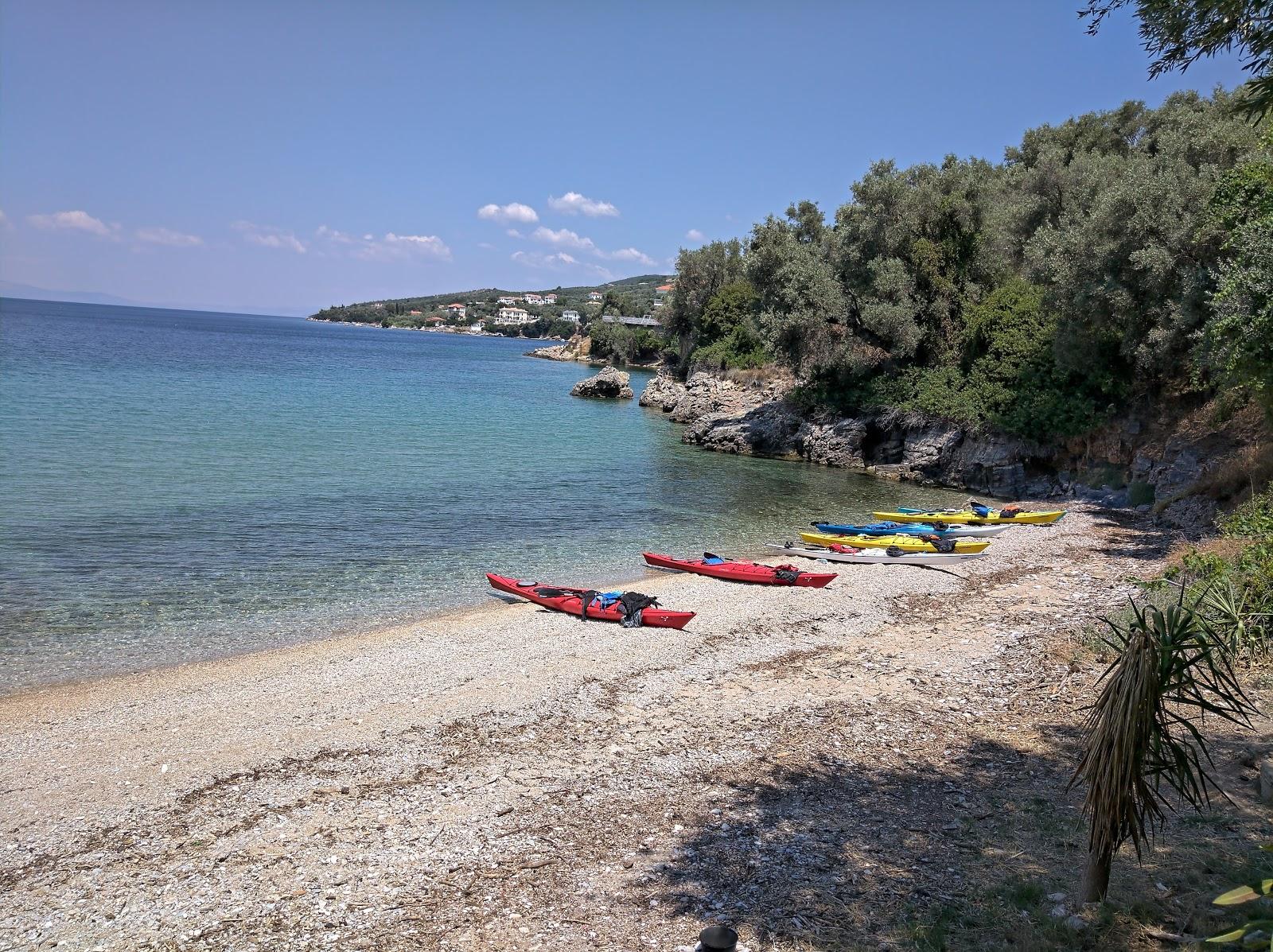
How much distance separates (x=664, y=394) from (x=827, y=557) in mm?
42744

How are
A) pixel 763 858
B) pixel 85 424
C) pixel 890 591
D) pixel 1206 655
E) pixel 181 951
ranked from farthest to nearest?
1. pixel 85 424
2. pixel 890 591
3. pixel 763 858
4. pixel 181 951
5. pixel 1206 655

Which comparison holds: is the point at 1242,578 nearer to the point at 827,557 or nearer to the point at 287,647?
the point at 827,557

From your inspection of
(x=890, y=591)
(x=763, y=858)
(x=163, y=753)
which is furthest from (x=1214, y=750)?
(x=163, y=753)

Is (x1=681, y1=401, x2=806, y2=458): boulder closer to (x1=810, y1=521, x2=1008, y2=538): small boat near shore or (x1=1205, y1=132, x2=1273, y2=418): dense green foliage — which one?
(x1=810, y1=521, x2=1008, y2=538): small boat near shore

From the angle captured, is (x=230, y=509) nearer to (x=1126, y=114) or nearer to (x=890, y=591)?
(x=890, y=591)

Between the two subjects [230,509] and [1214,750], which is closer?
[1214,750]

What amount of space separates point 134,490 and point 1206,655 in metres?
27.9

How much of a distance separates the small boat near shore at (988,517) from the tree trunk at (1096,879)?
18.9m

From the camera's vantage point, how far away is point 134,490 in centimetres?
2442

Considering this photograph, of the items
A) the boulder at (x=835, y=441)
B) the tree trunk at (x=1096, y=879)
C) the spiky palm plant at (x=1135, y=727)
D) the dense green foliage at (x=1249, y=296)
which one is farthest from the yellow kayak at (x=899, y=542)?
the boulder at (x=835, y=441)

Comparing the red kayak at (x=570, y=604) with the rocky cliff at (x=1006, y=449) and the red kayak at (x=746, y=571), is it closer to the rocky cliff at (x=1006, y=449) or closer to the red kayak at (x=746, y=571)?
the red kayak at (x=746, y=571)

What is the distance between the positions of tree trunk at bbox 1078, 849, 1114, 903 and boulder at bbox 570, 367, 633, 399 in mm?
65131

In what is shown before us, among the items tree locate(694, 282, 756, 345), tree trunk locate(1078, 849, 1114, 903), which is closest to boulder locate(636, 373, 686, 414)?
tree locate(694, 282, 756, 345)

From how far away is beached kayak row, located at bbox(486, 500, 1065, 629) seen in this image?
15203 mm
